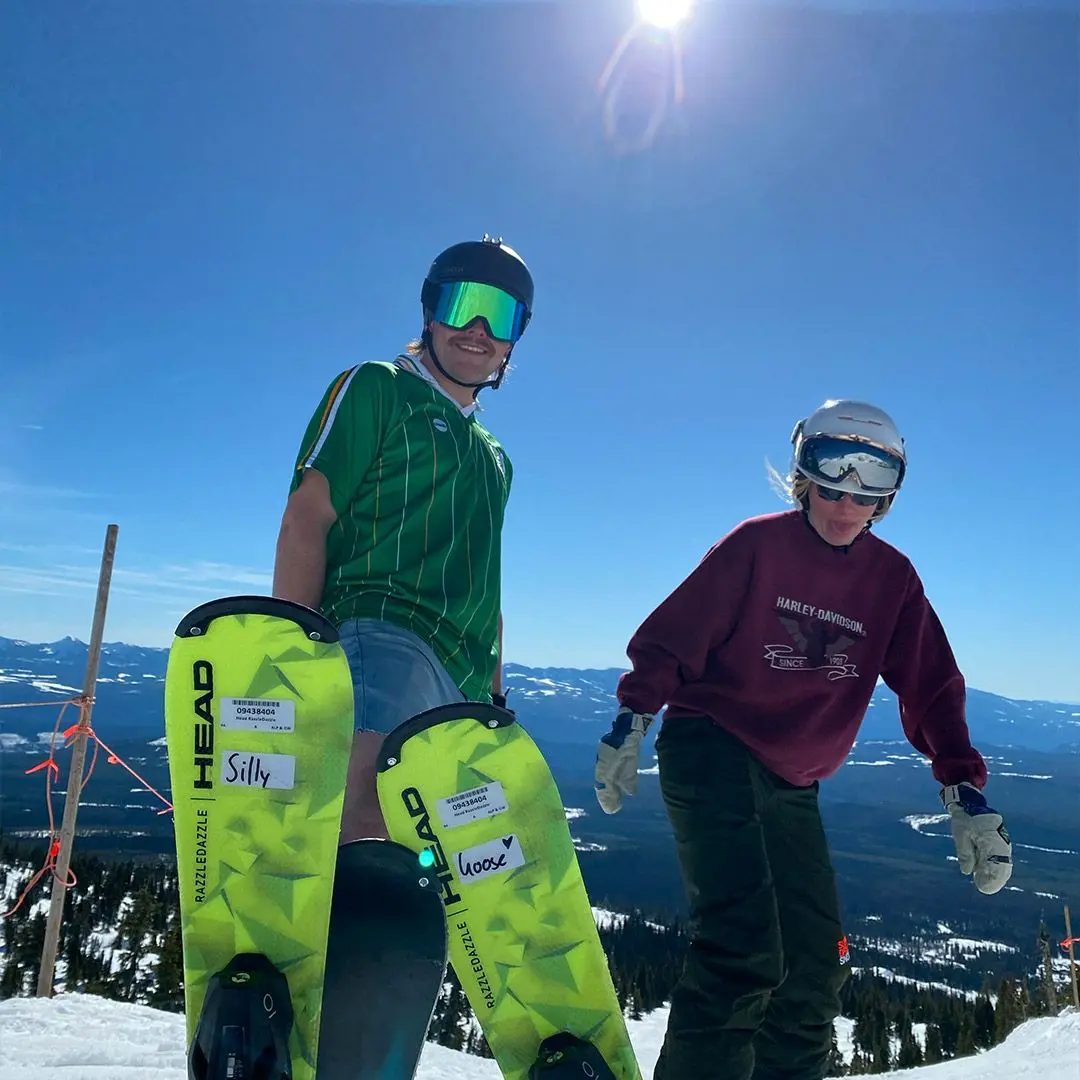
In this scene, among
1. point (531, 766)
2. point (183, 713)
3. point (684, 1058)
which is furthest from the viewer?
point (684, 1058)

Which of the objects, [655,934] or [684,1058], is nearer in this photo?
[684,1058]

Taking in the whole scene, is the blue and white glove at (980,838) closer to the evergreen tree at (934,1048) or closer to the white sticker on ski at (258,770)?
the white sticker on ski at (258,770)

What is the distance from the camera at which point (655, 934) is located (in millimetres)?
134875

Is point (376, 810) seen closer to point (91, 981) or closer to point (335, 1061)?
point (335, 1061)

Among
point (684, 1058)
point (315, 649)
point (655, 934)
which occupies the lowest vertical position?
point (655, 934)

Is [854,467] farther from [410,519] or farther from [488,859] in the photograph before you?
[488,859]

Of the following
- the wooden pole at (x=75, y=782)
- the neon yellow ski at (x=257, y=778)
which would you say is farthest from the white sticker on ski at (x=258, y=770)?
the wooden pole at (x=75, y=782)

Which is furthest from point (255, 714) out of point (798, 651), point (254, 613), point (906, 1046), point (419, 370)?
point (906, 1046)

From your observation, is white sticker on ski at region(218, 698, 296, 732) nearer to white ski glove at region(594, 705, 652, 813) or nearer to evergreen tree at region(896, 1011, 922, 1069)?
white ski glove at region(594, 705, 652, 813)

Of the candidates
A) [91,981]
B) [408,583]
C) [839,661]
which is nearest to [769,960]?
[839,661]

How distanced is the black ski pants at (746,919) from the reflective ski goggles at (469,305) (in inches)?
87.2

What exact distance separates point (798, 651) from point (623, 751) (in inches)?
43.6

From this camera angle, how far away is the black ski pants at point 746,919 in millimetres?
3227

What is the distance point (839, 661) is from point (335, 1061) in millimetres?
3262
